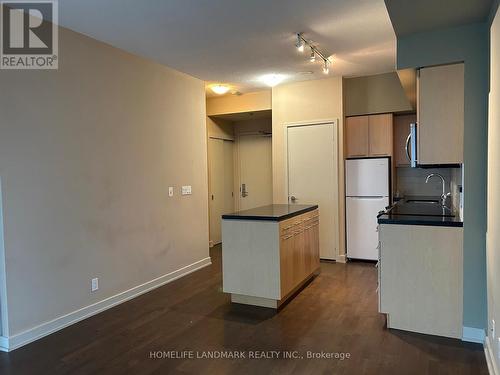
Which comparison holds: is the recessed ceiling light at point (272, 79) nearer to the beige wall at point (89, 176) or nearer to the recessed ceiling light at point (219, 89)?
the recessed ceiling light at point (219, 89)

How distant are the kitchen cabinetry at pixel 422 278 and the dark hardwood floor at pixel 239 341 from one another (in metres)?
0.12

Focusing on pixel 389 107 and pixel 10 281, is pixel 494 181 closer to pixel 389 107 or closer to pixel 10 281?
pixel 389 107

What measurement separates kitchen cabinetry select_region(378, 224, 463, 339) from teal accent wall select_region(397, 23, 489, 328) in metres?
0.07

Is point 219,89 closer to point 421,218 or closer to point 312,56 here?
point 312,56

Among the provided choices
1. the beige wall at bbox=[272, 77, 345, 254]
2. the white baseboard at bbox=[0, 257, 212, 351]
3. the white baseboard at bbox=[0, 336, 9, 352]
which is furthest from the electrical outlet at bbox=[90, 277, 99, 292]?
the beige wall at bbox=[272, 77, 345, 254]

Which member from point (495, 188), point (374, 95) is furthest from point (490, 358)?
point (374, 95)

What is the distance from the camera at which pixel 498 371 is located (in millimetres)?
2023

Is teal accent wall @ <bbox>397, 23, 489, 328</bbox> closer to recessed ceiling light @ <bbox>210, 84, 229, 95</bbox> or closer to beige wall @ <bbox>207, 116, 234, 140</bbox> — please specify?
recessed ceiling light @ <bbox>210, 84, 229, 95</bbox>

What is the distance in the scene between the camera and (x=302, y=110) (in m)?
5.44

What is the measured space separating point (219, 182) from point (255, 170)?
0.80 m

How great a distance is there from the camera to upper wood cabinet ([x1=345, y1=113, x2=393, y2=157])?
504cm

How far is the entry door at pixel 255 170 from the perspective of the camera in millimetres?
6957

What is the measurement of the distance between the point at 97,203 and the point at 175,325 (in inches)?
56.1

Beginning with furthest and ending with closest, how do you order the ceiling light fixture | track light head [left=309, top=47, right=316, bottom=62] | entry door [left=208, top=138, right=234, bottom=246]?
entry door [left=208, top=138, right=234, bottom=246] < track light head [left=309, top=47, right=316, bottom=62] < the ceiling light fixture
